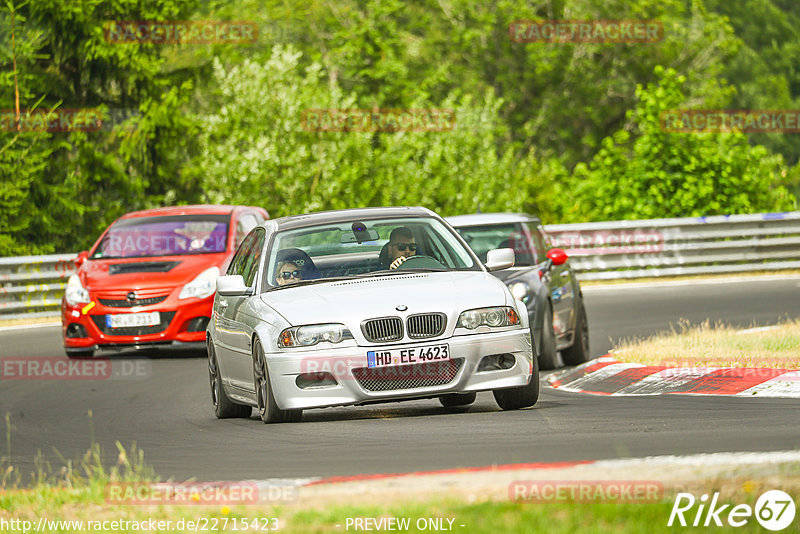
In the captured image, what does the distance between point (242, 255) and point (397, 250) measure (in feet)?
5.85

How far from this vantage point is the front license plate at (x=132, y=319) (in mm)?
16594

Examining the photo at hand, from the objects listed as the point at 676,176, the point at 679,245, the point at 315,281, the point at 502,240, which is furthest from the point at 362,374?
the point at 676,176

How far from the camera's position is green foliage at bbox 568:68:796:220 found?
101ft

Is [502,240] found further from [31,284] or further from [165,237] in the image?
[31,284]

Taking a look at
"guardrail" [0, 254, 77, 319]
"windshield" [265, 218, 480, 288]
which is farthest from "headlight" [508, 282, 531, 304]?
"guardrail" [0, 254, 77, 319]

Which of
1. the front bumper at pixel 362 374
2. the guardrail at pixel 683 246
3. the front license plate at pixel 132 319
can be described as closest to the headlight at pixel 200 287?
the front license plate at pixel 132 319

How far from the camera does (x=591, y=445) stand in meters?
7.81

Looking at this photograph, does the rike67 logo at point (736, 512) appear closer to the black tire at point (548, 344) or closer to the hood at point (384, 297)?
the hood at point (384, 297)

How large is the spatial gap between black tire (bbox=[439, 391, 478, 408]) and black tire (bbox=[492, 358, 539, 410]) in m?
0.36

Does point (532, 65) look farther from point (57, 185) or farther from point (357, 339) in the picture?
point (357, 339)

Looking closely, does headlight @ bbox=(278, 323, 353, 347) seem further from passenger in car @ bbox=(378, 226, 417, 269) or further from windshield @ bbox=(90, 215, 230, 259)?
windshield @ bbox=(90, 215, 230, 259)

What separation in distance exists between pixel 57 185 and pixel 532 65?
1307 inches

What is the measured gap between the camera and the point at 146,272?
17.0m

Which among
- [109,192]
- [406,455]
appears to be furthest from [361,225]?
[109,192]
